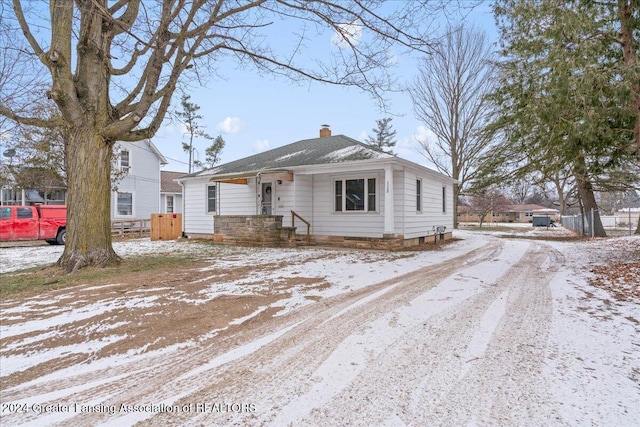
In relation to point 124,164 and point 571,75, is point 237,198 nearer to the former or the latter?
point 124,164

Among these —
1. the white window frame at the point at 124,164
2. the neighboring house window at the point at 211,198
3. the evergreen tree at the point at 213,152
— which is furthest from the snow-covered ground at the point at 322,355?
the evergreen tree at the point at 213,152

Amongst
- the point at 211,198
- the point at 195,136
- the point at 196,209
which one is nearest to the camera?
the point at 211,198

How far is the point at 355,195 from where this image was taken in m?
11.9

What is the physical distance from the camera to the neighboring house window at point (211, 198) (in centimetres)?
1457

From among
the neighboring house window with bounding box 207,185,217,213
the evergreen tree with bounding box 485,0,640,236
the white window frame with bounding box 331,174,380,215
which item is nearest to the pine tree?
the neighboring house window with bounding box 207,185,217,213

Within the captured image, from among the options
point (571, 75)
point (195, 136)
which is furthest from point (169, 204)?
point (571, 75)

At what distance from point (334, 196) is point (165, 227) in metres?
8.07

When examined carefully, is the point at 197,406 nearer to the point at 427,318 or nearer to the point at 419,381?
the point at 419,381

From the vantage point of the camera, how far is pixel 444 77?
2125 centimetres

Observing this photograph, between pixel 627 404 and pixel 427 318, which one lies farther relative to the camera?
pixel 427 318

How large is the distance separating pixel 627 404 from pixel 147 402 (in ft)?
10.3

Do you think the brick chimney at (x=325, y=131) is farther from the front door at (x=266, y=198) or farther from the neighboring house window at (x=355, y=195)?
the neighboring house window at (x=355, y=195)

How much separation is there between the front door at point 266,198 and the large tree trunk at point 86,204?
21.3 feet

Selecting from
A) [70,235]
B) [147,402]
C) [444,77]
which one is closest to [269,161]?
[70,235]
